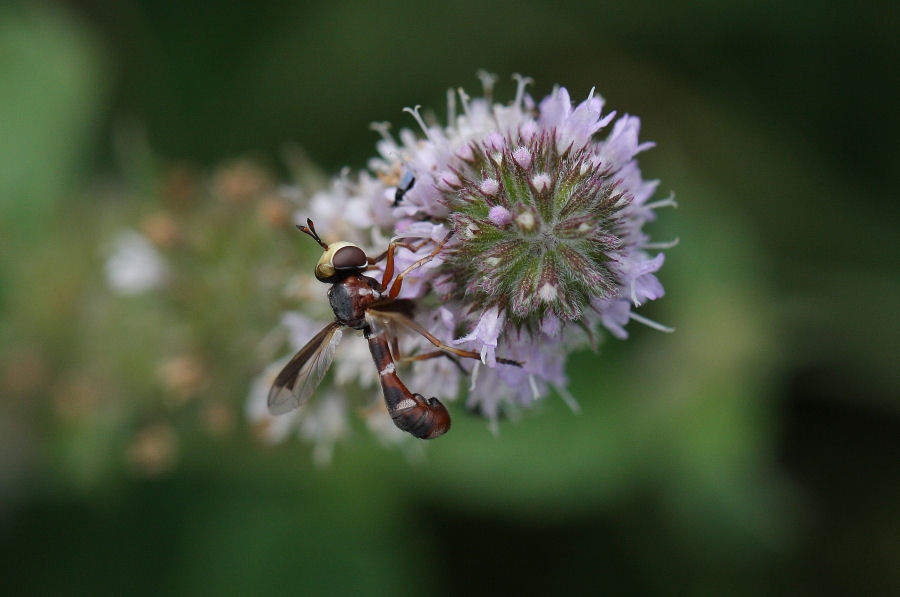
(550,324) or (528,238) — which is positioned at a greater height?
(528,238)

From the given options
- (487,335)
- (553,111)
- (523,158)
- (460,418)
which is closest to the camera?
(487,335)

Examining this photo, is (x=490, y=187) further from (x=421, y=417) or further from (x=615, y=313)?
(x=421, y=417)

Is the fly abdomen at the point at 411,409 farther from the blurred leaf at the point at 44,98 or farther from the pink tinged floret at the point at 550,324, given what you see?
the blurred leaf at the point at 44,98

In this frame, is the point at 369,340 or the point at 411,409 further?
the point at 369,340

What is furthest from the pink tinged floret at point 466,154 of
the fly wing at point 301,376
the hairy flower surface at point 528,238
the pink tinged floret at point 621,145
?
the fly wing at point 301,376

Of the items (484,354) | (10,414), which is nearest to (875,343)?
(484,354)

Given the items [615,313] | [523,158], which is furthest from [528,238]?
[615,313]
